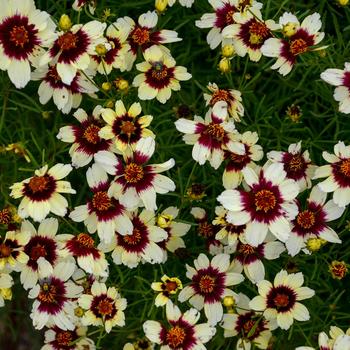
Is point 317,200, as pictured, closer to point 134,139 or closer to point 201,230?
point 201,230

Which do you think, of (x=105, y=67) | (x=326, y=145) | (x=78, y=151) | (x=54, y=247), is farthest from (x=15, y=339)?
(x=326, y=145)

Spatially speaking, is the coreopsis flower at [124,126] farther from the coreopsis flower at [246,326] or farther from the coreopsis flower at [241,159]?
the coreopsis flower at [246,326]

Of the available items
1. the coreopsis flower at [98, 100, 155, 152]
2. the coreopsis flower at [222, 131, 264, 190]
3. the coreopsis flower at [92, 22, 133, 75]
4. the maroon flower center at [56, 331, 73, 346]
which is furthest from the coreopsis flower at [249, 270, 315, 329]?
the coreopsis flower at [92, 22, 133, 75]

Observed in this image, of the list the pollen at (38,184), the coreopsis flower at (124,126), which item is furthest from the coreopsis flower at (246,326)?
the pollen at (38,184)

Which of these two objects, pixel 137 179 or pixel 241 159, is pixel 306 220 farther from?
pixel 137 179

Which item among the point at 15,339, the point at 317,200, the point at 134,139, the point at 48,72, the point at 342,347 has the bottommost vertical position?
the point at 15,339
